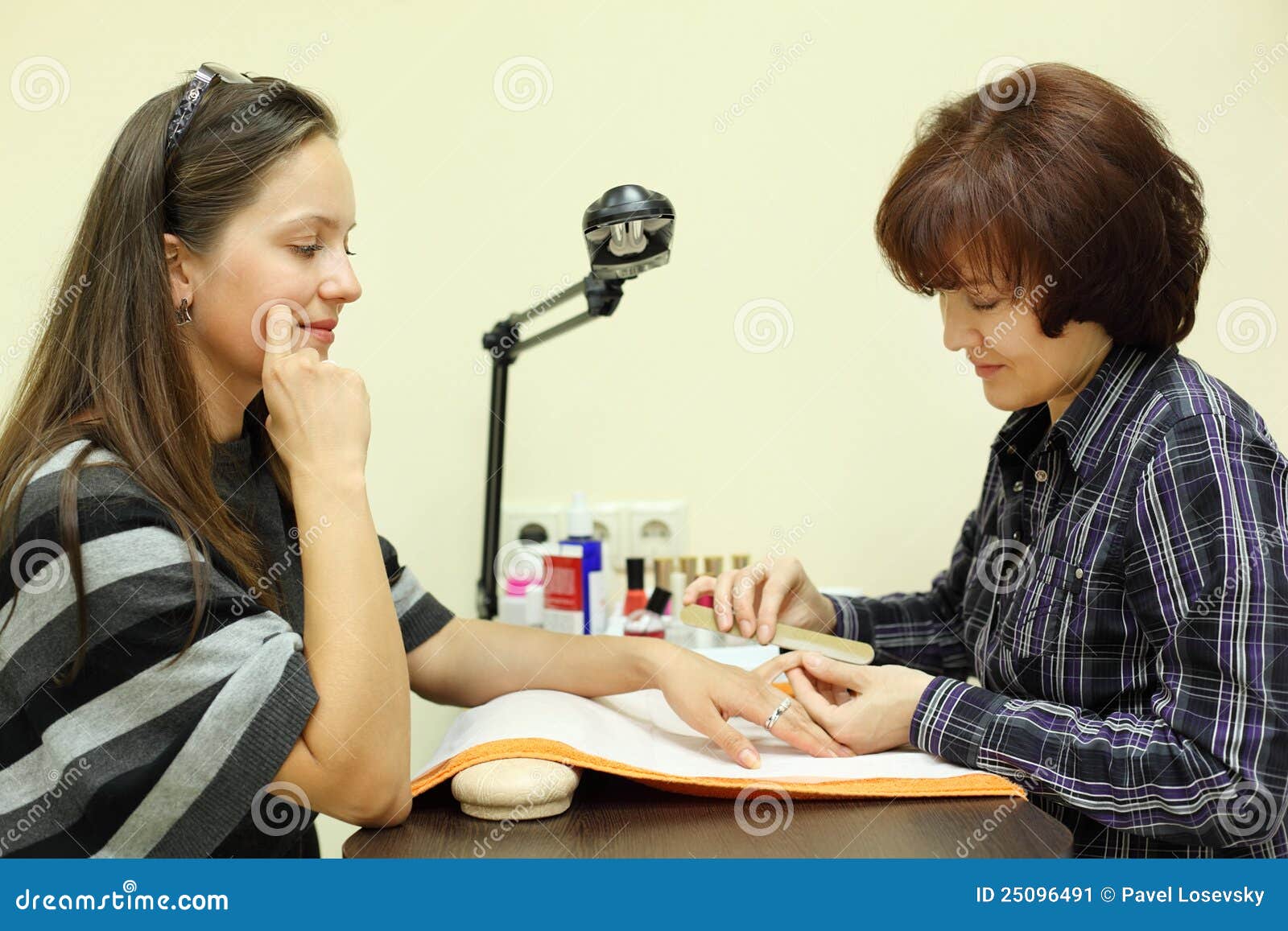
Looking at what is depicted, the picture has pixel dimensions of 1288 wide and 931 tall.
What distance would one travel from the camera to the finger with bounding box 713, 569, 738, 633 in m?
1.06

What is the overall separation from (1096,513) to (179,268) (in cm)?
86

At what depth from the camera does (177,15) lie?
1.62 meters

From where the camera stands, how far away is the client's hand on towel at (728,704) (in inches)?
35.4

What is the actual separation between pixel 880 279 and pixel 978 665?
0.81 meters

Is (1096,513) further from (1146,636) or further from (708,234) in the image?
(708,234)

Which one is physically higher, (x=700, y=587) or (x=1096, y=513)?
(x=1096, y=513)

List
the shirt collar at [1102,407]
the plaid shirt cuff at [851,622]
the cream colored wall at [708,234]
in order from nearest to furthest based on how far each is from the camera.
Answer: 1. the shirt collar at [1102,407]
2. the plaid shirt cuff at [851,622]
3. the cream colored wall at [708,234]

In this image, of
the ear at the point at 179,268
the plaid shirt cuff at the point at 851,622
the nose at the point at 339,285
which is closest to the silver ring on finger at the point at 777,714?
the plaid shirt cuff at the point at 851,622

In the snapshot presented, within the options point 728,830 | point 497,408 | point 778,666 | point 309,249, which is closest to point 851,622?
point 778,666

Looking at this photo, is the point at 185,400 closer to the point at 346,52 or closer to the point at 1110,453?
the point at 1110,453

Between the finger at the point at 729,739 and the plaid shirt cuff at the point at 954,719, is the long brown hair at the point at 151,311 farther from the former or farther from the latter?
the plaid shirt cuff at the point at 954,719

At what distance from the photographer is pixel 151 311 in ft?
2.92

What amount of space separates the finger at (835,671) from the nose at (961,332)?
0.34m
